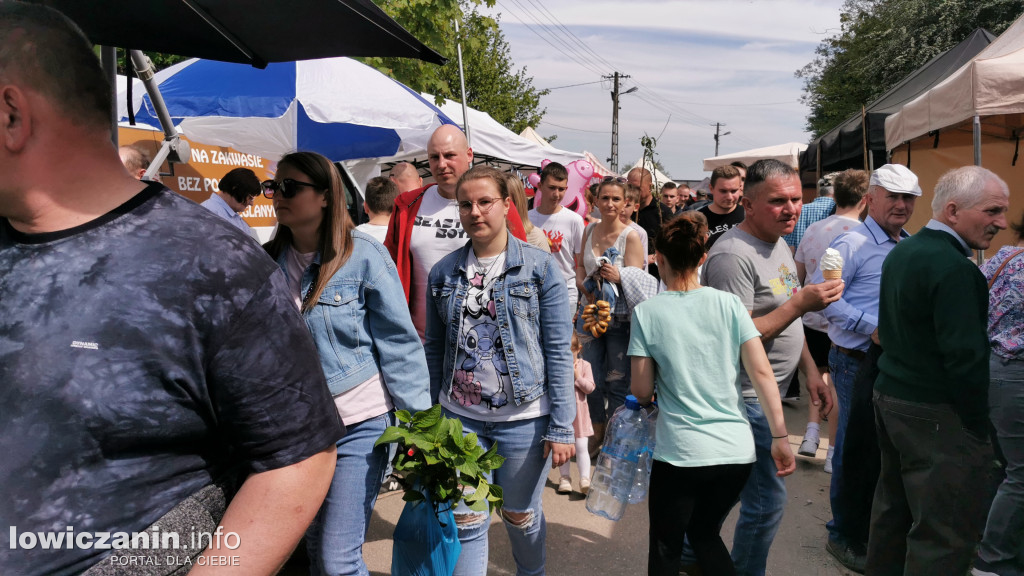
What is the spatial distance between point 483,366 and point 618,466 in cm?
130

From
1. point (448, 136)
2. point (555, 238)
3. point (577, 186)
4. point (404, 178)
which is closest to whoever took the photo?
point (448, 136)

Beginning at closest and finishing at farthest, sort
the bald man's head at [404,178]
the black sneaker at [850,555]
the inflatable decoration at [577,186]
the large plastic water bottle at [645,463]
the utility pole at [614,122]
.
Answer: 1. the large plastic water bottle at [645,463]
2. the black sneaker at [850,555]
3. the bald man's head at [404,178]
4. the inflatable decoration at [577,186]
5. the utility pole at [614,122]

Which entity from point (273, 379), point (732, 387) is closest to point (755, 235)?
point (732, 387)

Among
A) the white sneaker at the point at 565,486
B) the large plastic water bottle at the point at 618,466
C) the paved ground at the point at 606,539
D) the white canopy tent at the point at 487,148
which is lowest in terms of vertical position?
the paved ground at the point at 606,539

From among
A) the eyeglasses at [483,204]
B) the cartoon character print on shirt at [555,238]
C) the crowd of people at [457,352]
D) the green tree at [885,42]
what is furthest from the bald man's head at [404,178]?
the green tree at [885,42]

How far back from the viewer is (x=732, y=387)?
2.78m

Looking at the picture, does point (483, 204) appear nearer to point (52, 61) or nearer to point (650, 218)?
point (52, 61)

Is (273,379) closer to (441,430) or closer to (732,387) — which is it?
(441,430)

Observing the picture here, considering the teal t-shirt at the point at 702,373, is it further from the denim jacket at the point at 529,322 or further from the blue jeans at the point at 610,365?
the blue jeans at the point at 610,365

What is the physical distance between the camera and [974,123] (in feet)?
14.1

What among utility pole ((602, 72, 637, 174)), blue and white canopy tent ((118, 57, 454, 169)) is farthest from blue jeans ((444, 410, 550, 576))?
utility pole ((602, 72, 637, 174))

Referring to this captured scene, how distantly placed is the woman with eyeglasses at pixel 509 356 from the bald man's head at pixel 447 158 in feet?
2.83

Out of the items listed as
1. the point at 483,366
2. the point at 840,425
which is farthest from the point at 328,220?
the point at 840,425

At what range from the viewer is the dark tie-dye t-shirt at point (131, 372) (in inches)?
40.8
